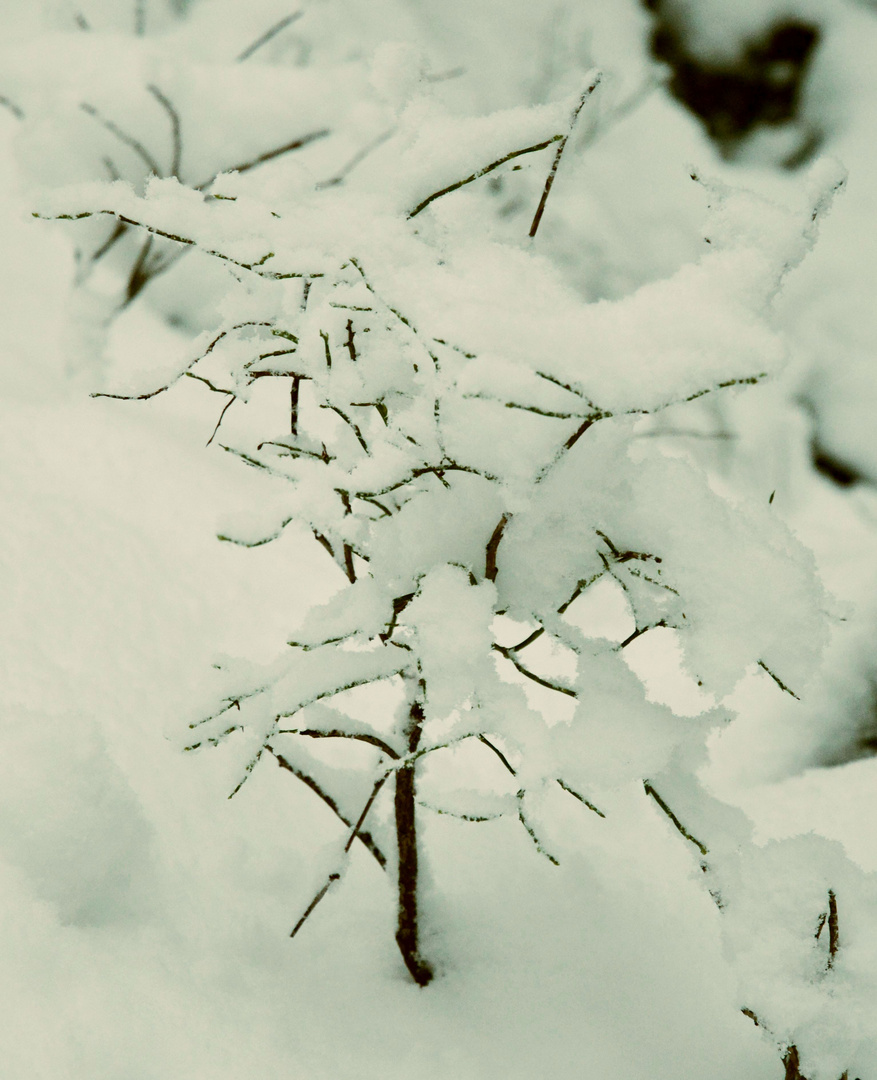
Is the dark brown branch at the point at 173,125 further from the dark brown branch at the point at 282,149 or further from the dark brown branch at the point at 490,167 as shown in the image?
the dark brown branch at the point at 490,167

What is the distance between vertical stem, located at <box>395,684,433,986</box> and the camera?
2.77ft

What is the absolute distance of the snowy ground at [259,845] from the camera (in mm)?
801

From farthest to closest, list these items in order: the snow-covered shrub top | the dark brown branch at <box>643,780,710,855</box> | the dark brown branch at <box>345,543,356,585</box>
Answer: the dark brown branch at <box>345,543,356,585</box> < the dark brown branch at <box>643,780,710,855</box> < the snow-covered shrub top

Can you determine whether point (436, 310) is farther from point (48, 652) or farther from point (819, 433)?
point (819, 433)

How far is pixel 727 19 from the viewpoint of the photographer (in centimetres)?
222

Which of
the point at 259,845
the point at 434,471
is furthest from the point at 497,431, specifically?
the point at 259,845

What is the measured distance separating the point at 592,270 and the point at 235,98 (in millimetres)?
1267

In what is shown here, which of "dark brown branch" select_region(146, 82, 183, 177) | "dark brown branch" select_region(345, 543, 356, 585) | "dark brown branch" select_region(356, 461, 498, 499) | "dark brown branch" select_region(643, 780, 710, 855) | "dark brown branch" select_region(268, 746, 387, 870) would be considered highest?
"dark brown branch" select_region(356, 461, 498, 499)

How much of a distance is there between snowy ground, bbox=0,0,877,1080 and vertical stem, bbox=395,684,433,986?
0.03 m

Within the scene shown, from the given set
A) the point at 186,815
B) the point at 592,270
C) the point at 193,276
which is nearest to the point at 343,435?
the point at 186,815

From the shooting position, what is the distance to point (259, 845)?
105cm

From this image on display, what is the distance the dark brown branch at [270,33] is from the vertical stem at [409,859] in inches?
97.4

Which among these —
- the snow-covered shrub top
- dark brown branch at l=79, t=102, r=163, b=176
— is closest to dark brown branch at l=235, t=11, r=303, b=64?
dark brown branch at l=79, t=102, r=163, b=176

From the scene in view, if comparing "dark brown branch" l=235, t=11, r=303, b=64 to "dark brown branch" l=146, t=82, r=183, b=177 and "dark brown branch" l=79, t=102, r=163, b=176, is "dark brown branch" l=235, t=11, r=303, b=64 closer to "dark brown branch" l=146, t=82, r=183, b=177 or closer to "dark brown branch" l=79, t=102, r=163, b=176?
"dark brown branch" l=146, t=82, r=183, b=177
